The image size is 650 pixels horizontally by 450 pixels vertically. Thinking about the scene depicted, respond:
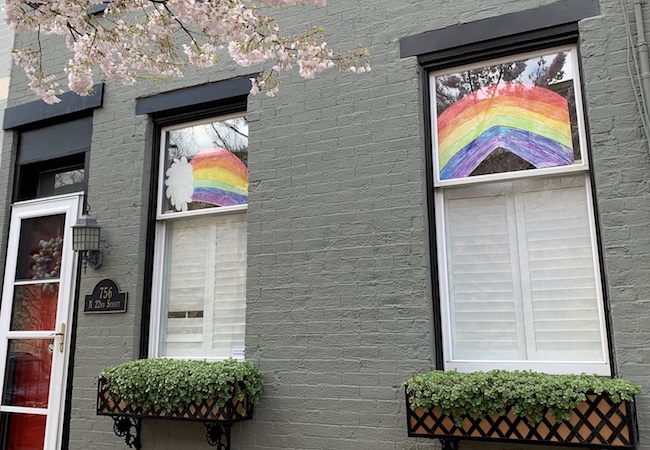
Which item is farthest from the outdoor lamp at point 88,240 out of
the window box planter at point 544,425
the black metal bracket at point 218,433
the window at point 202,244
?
the window box planter at point 544,425

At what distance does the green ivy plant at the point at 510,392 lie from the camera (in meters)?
2.98

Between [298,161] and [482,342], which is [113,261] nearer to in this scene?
[298,161]

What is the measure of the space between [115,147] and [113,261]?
1.01 meters

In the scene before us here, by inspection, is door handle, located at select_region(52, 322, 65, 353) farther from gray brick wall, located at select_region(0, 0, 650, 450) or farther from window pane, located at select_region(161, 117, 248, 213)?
window pane, located at select_region(161, 117, 248, 213)

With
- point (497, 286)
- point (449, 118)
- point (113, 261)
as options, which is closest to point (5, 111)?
point (113, 261)

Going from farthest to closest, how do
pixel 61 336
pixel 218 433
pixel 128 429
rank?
1. pixel 61 336
2. pixel 128 429
3. pixel 218 433

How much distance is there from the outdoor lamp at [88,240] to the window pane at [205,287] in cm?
57

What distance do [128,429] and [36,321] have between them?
160 cm

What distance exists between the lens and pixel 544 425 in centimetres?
304

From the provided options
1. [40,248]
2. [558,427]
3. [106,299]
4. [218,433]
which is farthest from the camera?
[40,248]

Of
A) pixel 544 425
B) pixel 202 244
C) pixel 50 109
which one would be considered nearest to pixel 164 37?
pixel 202 244

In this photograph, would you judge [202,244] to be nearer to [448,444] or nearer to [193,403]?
[193,403]

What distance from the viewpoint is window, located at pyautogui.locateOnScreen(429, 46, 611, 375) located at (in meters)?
3.48

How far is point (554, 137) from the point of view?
367 cm
